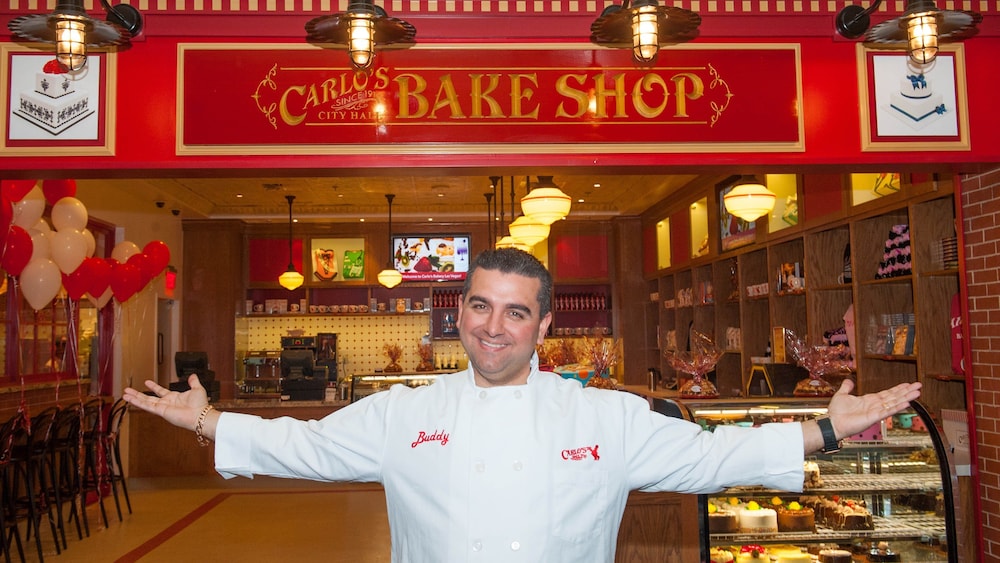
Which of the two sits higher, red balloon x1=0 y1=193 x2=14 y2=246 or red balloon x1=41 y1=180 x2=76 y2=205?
red balloon x1=41 y1=180 x2=76 y2=205

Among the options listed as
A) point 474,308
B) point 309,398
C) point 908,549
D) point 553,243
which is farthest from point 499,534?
point 553,243

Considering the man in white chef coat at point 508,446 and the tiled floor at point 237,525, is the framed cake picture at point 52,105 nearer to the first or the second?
the man in white chef coat at point 508,446

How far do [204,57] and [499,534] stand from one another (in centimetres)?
299

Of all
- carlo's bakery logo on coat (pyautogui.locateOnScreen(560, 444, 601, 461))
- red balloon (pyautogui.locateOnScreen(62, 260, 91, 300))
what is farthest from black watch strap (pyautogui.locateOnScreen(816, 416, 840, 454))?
red balloon (pyautogui.locateOnScreen(62, 260, 91, 300))

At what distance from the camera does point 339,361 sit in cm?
1170

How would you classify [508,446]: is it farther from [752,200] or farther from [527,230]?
[527,230]

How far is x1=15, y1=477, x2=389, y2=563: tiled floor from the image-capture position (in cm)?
570

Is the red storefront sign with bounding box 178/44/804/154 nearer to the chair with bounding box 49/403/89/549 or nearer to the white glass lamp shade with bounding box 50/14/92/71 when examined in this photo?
the white glass lamp shade with bounding box 50/14/92/71

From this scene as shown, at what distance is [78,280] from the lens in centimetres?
662

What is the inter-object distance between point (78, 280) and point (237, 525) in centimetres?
244

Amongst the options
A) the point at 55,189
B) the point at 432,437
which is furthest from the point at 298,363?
the point at 432,437

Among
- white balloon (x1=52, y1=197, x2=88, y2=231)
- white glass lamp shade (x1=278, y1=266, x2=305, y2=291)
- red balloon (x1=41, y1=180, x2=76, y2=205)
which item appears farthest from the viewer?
white glass lamp shade (x1=278, y1=266, x2=305, y2=291)

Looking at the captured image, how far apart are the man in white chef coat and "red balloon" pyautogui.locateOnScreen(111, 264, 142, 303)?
18.6ft

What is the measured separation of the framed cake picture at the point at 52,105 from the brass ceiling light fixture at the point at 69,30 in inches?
28.3
